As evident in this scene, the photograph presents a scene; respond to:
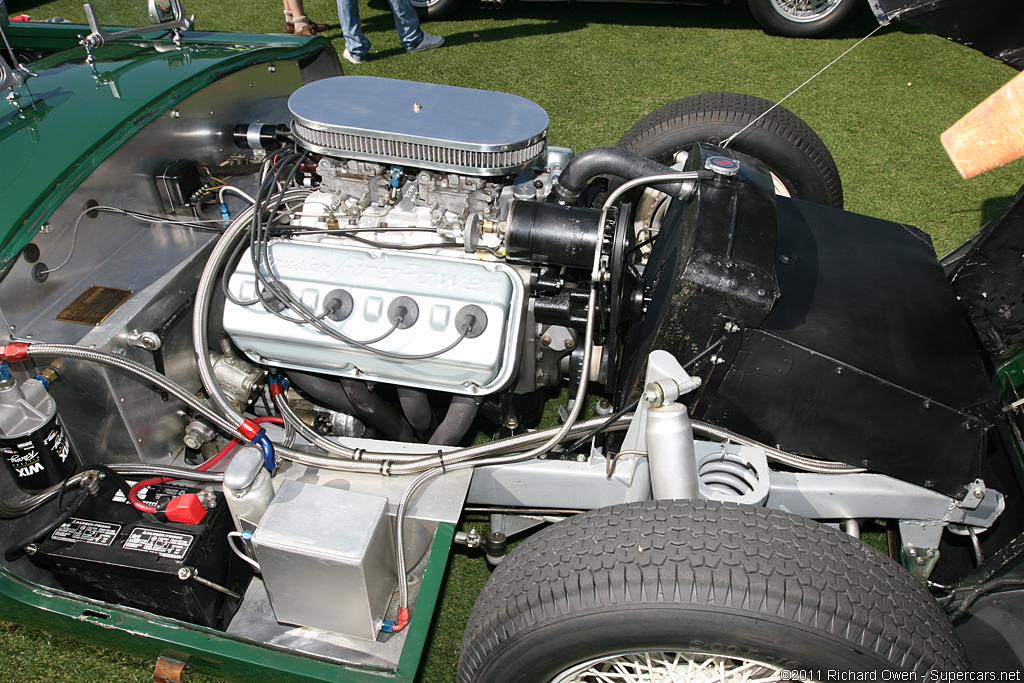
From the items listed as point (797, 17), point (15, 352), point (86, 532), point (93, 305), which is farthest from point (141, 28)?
point (797, 17)

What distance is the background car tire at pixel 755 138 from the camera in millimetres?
2586

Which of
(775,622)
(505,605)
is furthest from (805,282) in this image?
(505,605)

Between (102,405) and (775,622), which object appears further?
(102,405)

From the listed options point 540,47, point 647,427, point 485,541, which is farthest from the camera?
point 540,47

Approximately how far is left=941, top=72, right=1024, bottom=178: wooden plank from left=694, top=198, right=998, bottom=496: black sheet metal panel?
0.52 m

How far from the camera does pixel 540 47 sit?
5746mm

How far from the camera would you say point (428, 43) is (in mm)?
5660

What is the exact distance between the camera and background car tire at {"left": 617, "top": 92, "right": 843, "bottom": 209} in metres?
2.59

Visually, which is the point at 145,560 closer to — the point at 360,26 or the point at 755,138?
the point at 755,138

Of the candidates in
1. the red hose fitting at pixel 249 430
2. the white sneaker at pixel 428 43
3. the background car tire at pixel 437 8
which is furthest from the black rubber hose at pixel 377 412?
the background car tire at pixel 437 8

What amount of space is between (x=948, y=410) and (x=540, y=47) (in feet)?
16.4

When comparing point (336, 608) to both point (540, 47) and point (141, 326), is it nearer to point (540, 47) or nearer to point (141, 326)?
point (141, 326)

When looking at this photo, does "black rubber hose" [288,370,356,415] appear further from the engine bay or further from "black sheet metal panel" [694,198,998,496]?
"black sheet metal panel" [694,198,998,496]

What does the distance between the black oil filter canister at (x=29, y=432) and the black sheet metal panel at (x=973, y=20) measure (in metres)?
2.33
